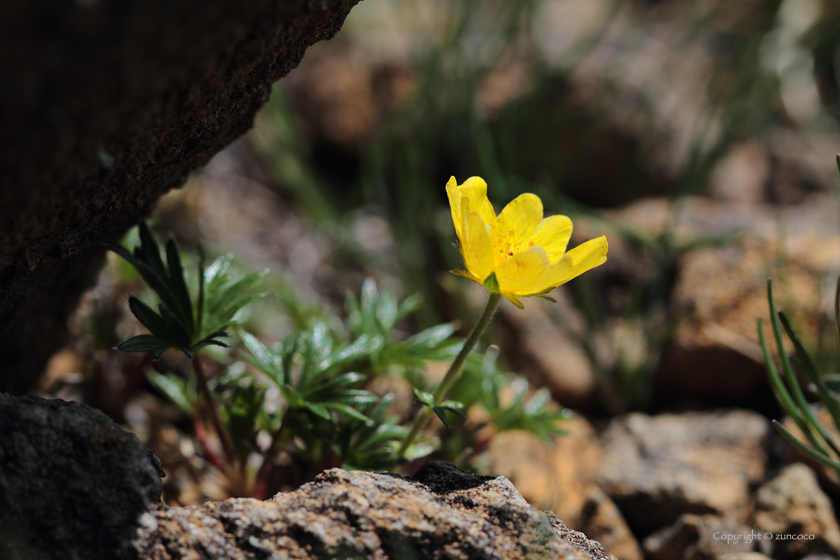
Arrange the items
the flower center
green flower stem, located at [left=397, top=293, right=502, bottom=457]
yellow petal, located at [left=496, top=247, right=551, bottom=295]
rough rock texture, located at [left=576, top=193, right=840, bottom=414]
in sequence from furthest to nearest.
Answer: rough rock texture, located at [left=576, top=193, right=840, bottom=414] → the flower center → green flower stem, located at [left=397, top=293, right=502, bottom=457] → yellow petal, located at [left=496, top=247, right=551, bottom=295]

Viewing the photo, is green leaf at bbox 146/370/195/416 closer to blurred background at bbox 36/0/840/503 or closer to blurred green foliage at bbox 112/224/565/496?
blurred green foliage at bbox 112/224/565/496

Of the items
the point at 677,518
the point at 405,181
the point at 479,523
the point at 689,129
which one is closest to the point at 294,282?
the point at 405,181

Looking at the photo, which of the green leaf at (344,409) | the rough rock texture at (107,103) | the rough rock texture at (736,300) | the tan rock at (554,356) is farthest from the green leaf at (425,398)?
the rough rock texture at (736,300)

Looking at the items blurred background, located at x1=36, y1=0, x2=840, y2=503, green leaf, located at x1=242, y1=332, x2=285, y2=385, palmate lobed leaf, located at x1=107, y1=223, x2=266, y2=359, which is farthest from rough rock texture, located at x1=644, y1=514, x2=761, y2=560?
palmate lobed leaf, located at x1=107, y1=223, x2=266, y2=359

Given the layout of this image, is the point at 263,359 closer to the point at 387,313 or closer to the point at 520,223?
the point at 387,313

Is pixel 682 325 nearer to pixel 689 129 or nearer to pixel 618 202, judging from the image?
pixel 618 202

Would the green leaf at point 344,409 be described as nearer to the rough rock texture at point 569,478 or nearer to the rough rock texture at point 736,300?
the rough rock texture at point 569,478

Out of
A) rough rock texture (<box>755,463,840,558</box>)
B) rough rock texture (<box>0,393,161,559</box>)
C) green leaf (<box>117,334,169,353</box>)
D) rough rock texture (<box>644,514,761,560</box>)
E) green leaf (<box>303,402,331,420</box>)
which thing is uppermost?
green leaf (<box>117,334,169,353</box>)

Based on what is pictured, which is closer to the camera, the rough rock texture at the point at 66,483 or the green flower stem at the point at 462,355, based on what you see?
the rough rock texture at the point at 66,483
